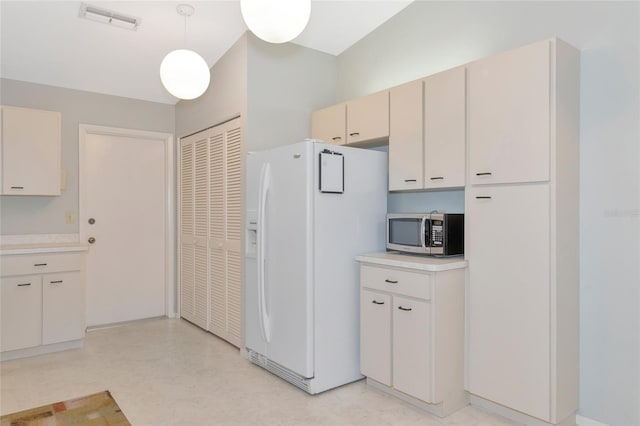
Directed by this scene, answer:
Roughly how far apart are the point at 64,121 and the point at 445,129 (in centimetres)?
368

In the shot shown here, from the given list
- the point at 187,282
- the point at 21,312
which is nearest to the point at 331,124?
the point at 187,282

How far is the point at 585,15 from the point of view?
2.39 metres

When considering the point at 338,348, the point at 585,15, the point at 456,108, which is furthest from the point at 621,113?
the point at 338,348

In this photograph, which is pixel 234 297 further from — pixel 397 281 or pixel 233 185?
pixel 397 281

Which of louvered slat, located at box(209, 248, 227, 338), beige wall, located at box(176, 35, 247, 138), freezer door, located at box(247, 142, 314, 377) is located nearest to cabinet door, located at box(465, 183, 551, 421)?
freezer door, located at box(247, 142, 314, 377)

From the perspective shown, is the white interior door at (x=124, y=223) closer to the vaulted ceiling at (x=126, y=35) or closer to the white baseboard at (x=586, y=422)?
the vaulted ceiling at (x=126, y=35)

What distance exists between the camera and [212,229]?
422cm

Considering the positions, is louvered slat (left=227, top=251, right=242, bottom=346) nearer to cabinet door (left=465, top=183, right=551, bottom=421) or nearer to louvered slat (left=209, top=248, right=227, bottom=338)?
louvered slat (left=209, top=248, right=227, bottom=338)

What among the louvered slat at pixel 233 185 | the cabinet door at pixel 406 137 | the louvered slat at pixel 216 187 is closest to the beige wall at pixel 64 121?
the louvered slat at pixel 216 187

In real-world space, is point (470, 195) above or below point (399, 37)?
below

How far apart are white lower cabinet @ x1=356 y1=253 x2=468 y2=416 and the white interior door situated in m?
3.01

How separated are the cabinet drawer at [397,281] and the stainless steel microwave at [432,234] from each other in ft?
0.78

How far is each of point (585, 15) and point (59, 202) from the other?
14.9ft

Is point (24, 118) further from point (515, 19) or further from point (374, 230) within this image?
point (515, 19)
